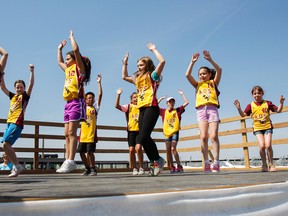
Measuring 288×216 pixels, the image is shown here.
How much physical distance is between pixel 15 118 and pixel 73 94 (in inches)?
49.1

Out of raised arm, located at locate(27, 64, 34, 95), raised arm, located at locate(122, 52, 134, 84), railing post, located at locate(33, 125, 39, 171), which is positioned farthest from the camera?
railing post, located at locate(33, 125, 39, 171)

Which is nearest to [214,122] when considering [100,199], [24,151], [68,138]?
[68,138]

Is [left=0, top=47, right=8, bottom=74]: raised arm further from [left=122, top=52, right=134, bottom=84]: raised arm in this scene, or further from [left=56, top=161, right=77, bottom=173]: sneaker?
[left=122, top=52, right=134, bottom=84]: raised arm

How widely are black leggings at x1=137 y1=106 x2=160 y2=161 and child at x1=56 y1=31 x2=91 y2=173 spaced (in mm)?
796

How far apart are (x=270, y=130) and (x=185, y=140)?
4767 mm

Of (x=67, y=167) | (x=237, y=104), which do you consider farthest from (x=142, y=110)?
(x=237, y=104)

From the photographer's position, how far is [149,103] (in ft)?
13.2

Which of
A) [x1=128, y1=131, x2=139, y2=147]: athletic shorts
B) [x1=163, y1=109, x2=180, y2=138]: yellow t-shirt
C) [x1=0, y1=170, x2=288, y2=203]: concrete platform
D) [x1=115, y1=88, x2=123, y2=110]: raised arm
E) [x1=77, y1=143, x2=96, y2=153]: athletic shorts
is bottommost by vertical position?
[x1=0, y1=170, x2=288, y2=203]: concrete platform

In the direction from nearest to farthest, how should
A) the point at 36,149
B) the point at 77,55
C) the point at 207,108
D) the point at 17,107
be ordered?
the point at 77,55
the point at 17,107
the point at 207,108
the point at 36,149

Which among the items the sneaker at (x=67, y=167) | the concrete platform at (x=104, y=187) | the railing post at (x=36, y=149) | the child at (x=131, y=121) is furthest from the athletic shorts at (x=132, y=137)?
the concrete platform at (x=104, y=187)

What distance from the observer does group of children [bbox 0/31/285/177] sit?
4.02 metres

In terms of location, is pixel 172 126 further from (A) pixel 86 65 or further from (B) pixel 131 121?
(A) pixel 86 65

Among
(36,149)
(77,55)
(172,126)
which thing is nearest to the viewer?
(77,55)

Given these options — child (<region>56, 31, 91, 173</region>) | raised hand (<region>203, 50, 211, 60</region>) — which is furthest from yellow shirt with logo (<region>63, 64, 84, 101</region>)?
raised hand (<region>203, 50, 211, 60</region>)
